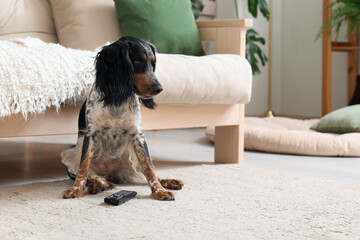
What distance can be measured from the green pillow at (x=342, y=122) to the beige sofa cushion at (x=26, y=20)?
171 cm

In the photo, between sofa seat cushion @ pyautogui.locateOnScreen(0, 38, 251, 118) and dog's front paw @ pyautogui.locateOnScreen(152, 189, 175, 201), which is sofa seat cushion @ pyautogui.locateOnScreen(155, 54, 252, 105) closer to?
sofa seat cushion @ pyautogui.locateOnScreen(0, 38, 251, 118)

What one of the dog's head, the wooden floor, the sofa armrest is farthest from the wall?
the dog's head

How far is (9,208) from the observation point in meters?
1.63

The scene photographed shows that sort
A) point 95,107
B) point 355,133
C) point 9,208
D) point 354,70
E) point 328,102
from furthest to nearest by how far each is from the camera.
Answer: point 354,70 < point 328,102 < point 355,133 < point 95,107 < point 9,208

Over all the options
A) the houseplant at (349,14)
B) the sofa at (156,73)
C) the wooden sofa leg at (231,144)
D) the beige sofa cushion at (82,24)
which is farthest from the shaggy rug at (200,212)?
the houseplant at (349,14)

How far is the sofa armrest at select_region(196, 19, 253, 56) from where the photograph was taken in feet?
8.44

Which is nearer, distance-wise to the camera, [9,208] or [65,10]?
[9,208]

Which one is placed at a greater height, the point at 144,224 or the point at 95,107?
the point at 95,107

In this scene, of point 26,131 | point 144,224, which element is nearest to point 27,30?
point 26,131

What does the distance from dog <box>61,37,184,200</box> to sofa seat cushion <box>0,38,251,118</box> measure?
0.12m

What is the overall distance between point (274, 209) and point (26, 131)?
945 millimetres

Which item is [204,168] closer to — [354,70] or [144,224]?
[144,224]

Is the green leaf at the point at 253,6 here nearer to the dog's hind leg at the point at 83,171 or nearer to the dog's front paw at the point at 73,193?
the dog's hind leg at the point at 83,171

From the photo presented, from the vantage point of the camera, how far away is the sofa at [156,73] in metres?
1.92
